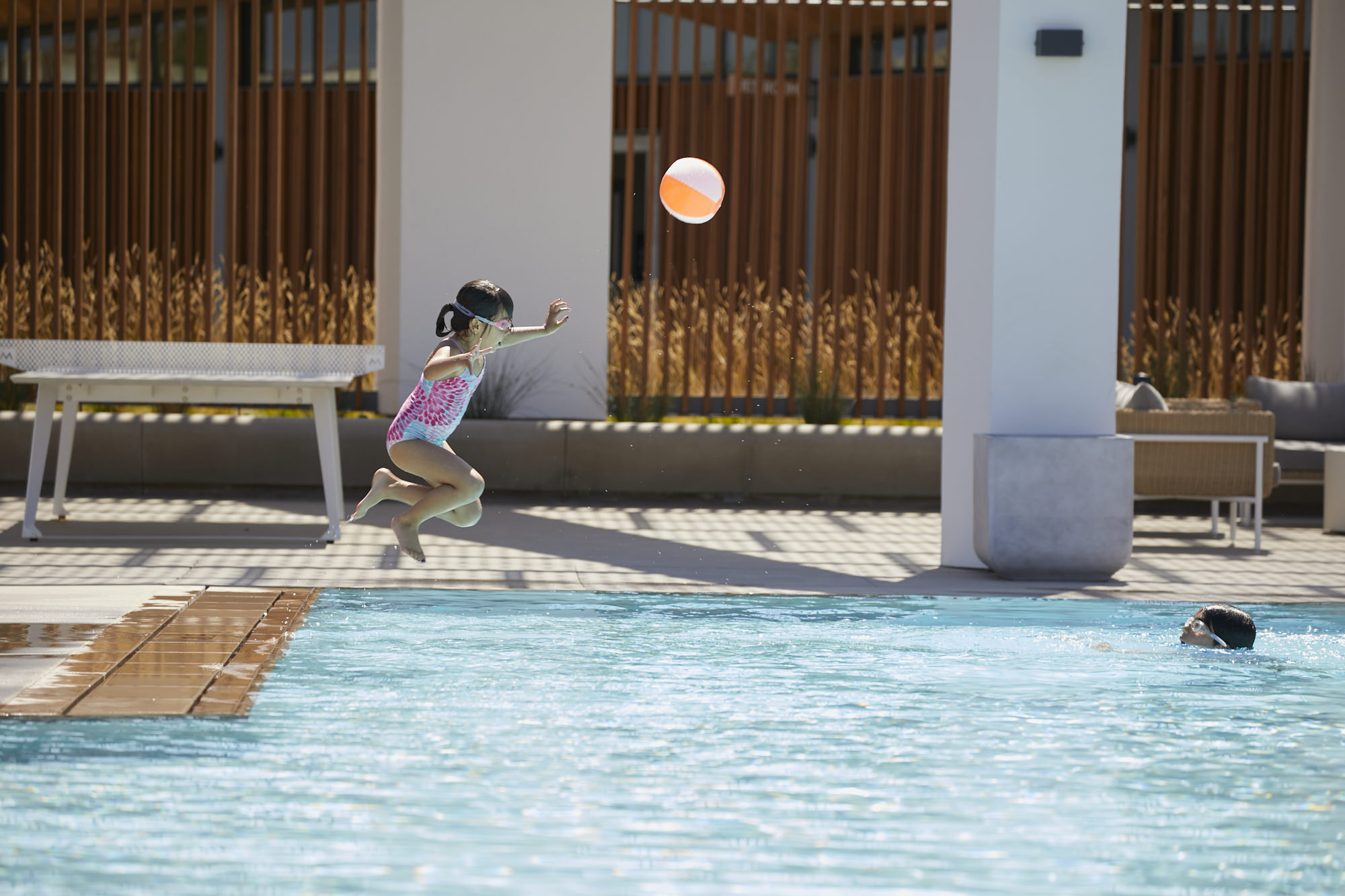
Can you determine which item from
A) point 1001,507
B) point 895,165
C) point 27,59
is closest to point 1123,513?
point 1001,507

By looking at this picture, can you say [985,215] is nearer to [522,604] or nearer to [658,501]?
[522,604]

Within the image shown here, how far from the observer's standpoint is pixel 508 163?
1027cm

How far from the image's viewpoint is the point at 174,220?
49.1ft

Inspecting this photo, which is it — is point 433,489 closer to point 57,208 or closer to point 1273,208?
point 57,208

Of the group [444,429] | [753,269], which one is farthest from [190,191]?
[444,429]

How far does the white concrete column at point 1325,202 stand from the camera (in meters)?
10.7

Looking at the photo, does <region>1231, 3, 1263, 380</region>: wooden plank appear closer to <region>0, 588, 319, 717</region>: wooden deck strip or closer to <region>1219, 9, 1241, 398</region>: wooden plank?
<region>1219, 9, 1241, 398</region>: wooden plank

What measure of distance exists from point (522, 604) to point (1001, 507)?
218 cm

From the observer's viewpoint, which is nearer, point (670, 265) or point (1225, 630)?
point (1225, 630)

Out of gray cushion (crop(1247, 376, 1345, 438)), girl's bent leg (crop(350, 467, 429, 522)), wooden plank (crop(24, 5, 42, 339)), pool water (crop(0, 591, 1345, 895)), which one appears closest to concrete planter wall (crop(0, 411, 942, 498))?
wooden plank (crop(24, 5, 42, 339))

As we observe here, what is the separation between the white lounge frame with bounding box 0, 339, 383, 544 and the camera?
686 cm

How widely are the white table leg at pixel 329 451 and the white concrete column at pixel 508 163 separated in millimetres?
3156

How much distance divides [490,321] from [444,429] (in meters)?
0.44

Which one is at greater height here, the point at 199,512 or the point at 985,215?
the point at 985,215
